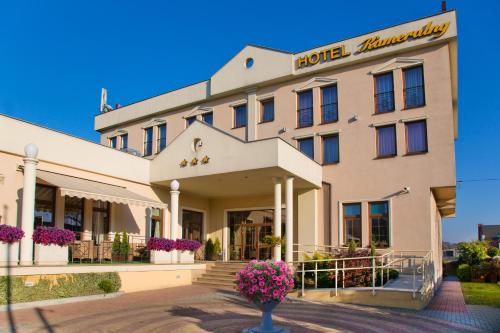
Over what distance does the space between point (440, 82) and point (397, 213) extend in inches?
219

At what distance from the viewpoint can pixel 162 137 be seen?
81.2ft

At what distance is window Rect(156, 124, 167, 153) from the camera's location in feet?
80.3

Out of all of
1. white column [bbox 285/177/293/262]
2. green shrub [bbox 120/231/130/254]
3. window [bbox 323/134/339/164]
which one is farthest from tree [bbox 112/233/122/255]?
window [bbox 323/134/339/164]

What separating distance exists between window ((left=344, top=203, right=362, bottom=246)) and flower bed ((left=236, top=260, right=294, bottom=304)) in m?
11.0

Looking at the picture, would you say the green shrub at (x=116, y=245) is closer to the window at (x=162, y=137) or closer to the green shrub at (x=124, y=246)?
the green shrub at (x=124, y=246)

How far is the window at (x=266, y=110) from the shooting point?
69.5 feet

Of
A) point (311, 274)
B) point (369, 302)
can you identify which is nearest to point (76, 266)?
point (311, 274)

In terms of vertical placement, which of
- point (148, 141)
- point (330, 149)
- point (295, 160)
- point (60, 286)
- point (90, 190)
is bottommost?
point (60, 286)

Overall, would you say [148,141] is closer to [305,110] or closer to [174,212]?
[174,212]

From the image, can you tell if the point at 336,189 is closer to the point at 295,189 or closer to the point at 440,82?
the point at 295,189

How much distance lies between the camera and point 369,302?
37.9ft

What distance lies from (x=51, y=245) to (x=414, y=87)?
14.9 meters

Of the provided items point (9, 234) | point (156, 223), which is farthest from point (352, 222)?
point (9, 234)

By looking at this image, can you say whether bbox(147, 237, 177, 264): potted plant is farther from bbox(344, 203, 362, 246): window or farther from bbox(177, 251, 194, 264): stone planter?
bbox(344, 203, 362, 246): window
